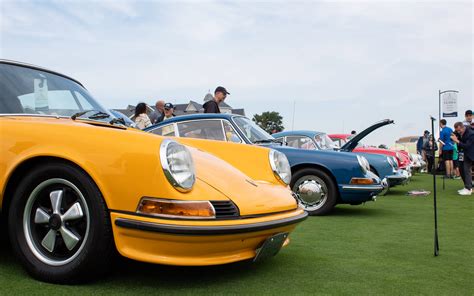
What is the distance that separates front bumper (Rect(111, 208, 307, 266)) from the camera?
7.52 ft

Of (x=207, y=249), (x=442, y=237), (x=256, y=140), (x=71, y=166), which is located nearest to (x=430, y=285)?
(x=207, y=249)

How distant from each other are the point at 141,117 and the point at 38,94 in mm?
3738

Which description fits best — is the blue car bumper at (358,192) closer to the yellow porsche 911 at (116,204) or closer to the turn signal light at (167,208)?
the yellow porsche 911 at (116,204)

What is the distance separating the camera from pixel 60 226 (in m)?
2.46

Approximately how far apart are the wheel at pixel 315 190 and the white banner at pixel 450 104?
8.32 meters

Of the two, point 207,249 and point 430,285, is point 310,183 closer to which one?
point 430,285

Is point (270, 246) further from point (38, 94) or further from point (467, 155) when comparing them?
point (467, 155)

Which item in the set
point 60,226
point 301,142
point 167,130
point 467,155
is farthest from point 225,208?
point 467,155

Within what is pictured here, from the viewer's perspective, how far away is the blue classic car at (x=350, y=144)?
26.3 feet

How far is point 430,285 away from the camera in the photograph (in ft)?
9.11

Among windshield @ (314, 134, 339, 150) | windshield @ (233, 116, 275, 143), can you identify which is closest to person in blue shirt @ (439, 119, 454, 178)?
windshield @ (314, 134, 339, 150)

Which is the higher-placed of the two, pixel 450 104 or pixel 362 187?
pixel 450 104

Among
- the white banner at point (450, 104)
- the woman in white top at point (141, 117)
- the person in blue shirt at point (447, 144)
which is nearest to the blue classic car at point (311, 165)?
the woman in white top at point (141, 117)

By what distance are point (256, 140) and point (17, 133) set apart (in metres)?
3.54
